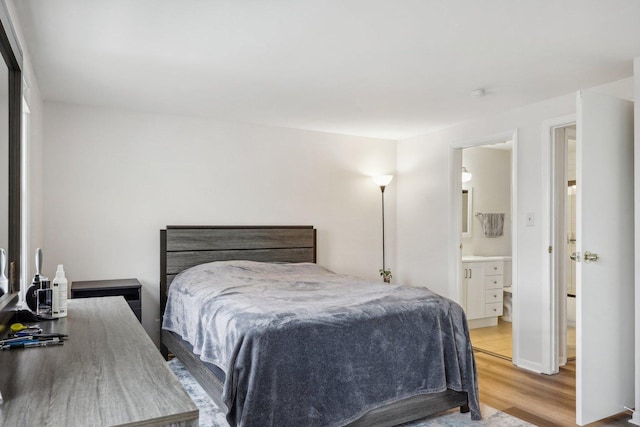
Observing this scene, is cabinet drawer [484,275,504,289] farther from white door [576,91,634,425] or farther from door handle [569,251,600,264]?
door handle [569,251,600,264]

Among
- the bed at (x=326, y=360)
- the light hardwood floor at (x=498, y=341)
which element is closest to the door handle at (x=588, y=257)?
the bed at (x=326, y=360)

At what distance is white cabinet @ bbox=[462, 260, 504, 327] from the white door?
2.42 metres

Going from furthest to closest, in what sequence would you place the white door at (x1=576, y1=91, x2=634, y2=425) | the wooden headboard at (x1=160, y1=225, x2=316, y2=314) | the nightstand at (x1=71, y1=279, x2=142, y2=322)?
the wooden headboard at (x1=160, y1=225, x2=316, y2=314), the nightstand at (x1=71, y1=279, x2=142, y2=322), the white door at (x1=576, y1=91, x2=634, y2=425)

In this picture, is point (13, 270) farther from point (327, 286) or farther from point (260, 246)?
point (260, 246)

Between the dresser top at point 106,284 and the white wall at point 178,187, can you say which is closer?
the dresser top at point 106,284

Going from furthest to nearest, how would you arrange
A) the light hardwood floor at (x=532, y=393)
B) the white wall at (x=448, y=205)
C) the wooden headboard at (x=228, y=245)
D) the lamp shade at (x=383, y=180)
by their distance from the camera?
the lamp shade at (x=383, y=180) < the wooden headboard at (x=228, y=245) < the white wall at (x=448, y=205) < the light hardwood floor at (x=532, y=393)

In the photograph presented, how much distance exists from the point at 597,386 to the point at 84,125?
14.1 feet

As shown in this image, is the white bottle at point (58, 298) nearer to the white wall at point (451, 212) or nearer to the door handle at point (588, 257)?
the door handle at point (588, 257)

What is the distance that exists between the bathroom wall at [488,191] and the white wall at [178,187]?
145 centimetres

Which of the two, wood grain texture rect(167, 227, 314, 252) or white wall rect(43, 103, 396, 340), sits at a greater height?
white wall rect(43, 103, 396, 340)

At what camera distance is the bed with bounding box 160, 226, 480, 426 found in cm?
236

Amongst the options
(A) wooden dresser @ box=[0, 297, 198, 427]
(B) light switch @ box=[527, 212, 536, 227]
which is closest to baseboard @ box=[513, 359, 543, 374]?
(B) light switch @ box=[527, 212, 536, 227]

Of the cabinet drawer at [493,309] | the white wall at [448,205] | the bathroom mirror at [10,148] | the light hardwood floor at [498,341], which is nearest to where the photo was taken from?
the bathroom mirror at [10,148]

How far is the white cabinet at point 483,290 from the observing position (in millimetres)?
5473
